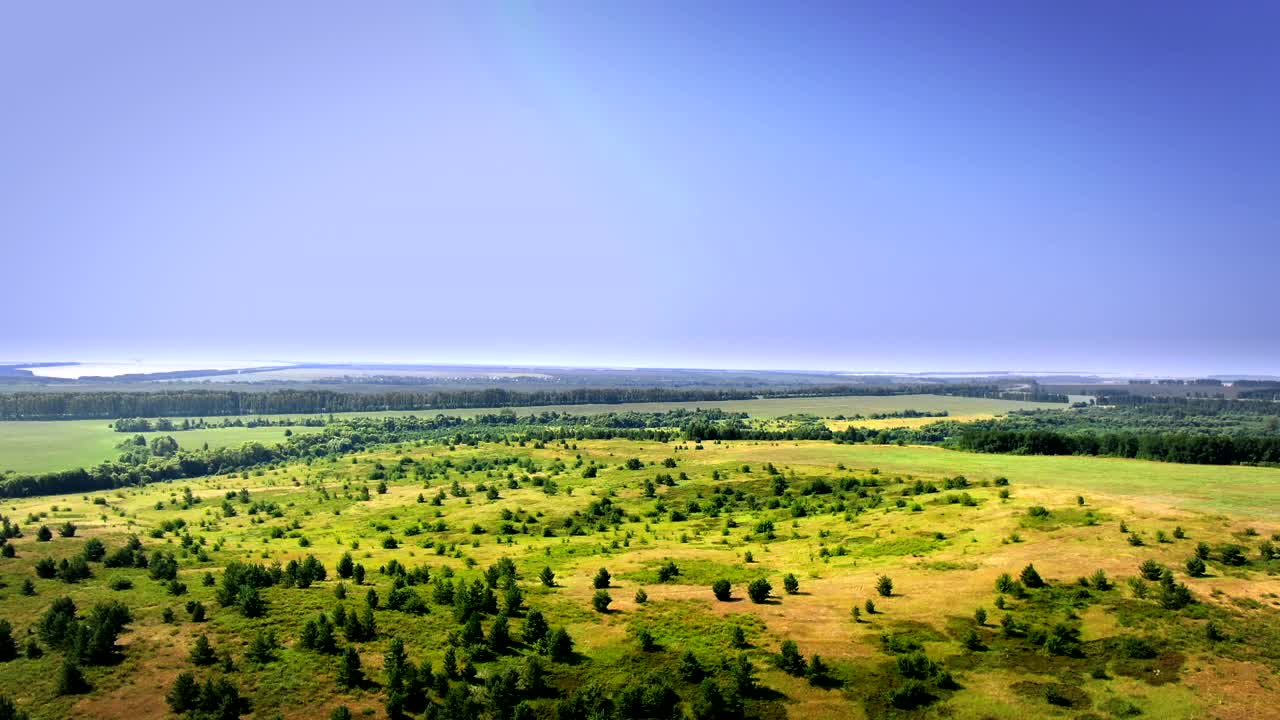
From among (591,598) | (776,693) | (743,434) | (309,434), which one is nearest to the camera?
(776,693)

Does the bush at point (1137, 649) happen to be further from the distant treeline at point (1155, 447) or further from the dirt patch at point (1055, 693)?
the distant treeline at point (1155, 447)

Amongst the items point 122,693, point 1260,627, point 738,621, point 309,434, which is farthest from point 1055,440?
point 309,434

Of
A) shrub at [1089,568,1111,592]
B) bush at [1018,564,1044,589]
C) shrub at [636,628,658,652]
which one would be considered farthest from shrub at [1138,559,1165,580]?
shrub at [636,628,658,652]

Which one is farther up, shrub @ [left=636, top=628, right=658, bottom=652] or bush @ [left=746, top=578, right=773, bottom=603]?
bush @ [left=746, top=578, right=773, bottom=603]

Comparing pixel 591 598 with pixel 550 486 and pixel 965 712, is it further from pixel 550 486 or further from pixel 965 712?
pixel 550 486

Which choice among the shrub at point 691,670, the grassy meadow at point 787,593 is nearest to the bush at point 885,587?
the grassy meadow at point 787,593

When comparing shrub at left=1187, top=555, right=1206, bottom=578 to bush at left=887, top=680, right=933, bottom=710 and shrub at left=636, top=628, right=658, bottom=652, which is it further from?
shrub at left=636, top=628, right=658, bottom=652
